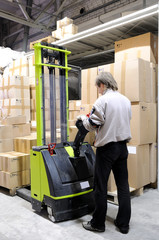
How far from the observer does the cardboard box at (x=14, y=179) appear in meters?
3.77

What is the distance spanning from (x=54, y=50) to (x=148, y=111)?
175 centimetres

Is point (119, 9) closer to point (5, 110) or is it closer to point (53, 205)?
point (5, 110)

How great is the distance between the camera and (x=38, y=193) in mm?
2975

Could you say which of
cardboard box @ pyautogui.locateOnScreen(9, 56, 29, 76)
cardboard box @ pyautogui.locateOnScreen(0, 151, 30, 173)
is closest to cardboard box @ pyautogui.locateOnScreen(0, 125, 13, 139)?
cardboard box @ pyautogui.locateOnScreen(0, 151, 30, 173)

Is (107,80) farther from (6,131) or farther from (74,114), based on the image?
(74,114)

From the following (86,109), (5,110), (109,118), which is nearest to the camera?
(109,118)

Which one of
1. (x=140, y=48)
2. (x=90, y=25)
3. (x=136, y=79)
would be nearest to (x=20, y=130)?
(x=136, y=79)

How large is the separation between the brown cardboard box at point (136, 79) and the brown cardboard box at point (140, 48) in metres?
0.33

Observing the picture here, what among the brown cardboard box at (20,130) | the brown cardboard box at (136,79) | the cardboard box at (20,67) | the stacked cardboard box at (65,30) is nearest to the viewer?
the brown cardboard box at (136,79)

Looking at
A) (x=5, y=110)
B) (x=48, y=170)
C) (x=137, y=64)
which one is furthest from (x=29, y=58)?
(x=48, y=170)

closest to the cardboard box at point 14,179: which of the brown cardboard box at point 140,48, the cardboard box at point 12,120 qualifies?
the cardboard box at point 12,120

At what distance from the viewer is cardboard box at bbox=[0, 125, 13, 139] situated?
4215 mm

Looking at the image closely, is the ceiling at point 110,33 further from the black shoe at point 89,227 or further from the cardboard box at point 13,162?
the black shoe at point 89,227

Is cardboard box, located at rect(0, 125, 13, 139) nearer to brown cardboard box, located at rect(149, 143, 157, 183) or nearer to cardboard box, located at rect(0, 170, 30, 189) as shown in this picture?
cardboard box, located at rect(0, 170, 30, 189)
